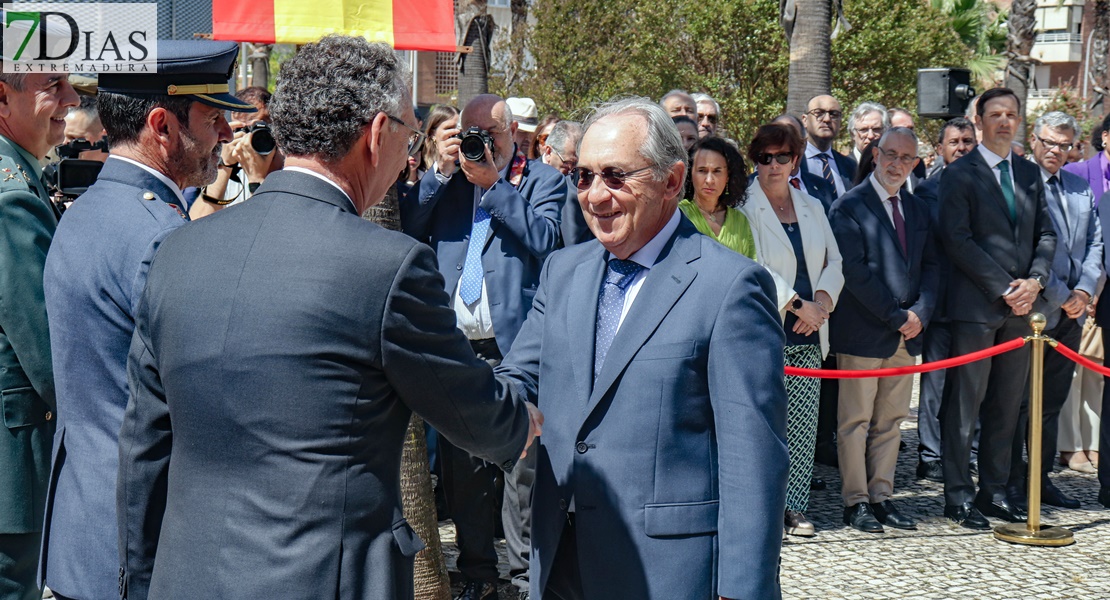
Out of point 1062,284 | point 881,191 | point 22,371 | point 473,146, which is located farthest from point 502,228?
point 1062,284

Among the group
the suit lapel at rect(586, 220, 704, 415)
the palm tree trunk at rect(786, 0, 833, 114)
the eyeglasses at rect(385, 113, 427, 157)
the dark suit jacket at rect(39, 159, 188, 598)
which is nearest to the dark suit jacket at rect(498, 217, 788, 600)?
the suit lapel at rect(586, 220, 704, 415)

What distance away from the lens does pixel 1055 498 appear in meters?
7.43

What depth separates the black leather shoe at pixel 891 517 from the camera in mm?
6727

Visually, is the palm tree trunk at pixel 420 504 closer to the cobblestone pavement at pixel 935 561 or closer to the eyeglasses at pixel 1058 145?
the cobblestone pavement at pixel 935 561

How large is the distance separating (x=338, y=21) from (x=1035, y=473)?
15.3 ft

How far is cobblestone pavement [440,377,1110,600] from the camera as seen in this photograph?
562 cm

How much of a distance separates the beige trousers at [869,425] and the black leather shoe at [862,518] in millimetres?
36

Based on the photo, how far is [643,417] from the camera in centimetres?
278

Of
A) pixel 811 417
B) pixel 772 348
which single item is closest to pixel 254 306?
pixel 772 348

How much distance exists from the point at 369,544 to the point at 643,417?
790mm

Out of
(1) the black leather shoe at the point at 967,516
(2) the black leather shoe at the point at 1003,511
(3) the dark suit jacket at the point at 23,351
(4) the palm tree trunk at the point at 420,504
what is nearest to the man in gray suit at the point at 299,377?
(3) the dark suit jacket at the point at 23,351

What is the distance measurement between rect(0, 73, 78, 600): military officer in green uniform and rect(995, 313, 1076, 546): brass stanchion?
5237 mm

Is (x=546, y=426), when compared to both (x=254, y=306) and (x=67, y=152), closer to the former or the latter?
(x=254, y=306)

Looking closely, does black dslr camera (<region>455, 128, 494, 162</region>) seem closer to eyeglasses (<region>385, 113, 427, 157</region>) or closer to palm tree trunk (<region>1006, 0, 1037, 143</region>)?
eyeglasses (<region>385, 113, 427, 157</region>)
